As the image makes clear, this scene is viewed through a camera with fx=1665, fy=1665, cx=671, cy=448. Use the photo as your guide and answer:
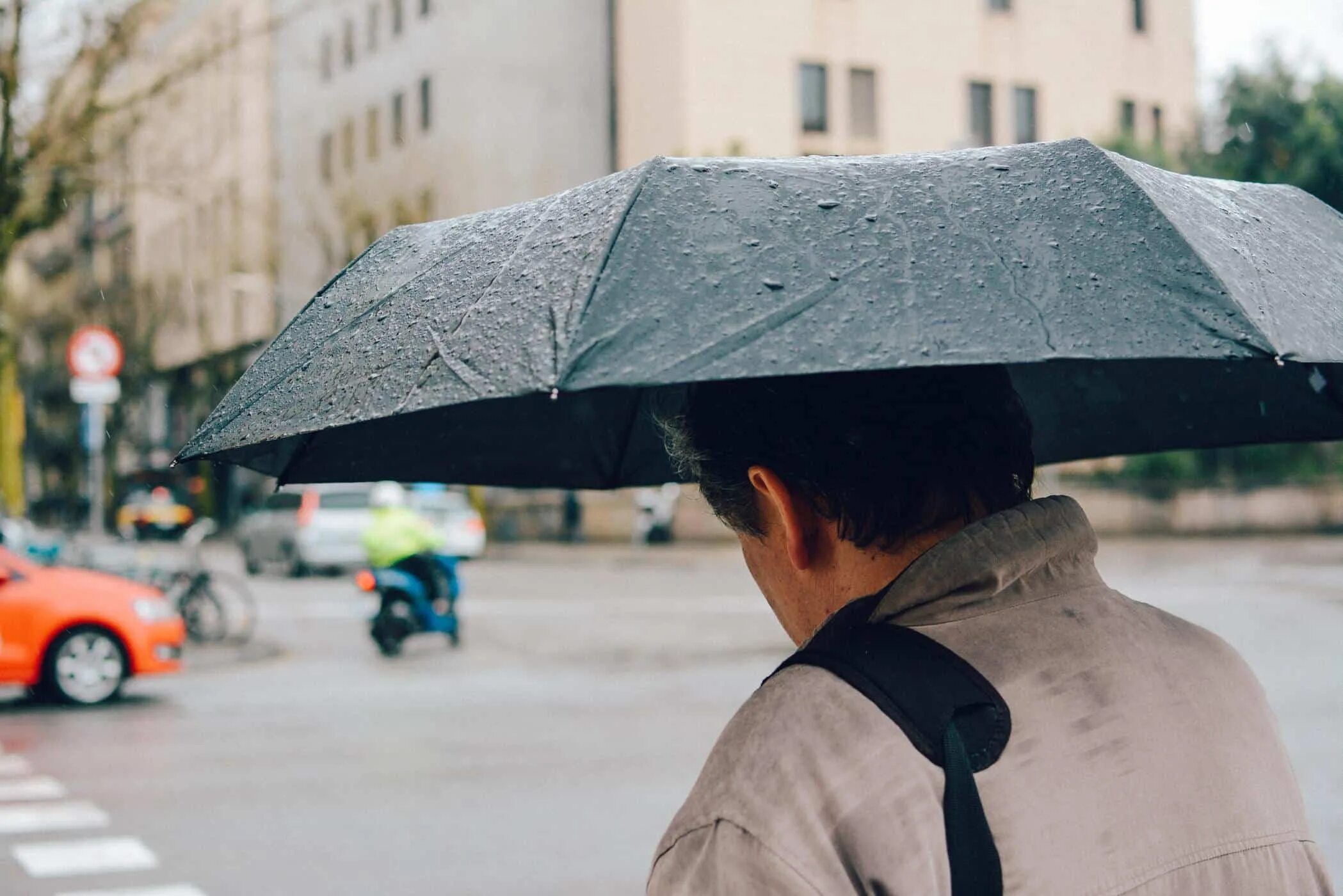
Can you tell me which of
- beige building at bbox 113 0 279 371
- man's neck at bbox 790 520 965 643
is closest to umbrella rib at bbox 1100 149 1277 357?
man's neck at bbox 790 520 965 643

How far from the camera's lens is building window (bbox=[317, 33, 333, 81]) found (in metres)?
48.2

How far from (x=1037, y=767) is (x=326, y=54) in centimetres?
4970

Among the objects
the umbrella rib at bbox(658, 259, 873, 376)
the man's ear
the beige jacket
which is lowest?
the beige jacket

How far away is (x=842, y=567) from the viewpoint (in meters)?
1.73

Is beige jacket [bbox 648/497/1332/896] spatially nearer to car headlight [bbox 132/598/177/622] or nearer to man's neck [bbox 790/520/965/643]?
man's neck [bbox 790/520/965/643]

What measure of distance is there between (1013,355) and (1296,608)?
17048mm

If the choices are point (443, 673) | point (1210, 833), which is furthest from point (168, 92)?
point (1210, 833)

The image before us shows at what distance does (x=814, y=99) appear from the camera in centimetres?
4016

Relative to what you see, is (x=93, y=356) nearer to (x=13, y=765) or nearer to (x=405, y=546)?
(x=405, y=546)

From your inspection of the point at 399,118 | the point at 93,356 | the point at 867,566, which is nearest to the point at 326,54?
the point at 399,118

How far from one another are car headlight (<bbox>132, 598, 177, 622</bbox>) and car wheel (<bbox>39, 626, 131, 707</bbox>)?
25 centimetres

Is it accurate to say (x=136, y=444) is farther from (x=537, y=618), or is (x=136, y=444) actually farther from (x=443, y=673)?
(x=443, y=673)

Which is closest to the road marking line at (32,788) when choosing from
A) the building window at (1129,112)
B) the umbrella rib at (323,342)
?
the umbrella rib at (323,342)

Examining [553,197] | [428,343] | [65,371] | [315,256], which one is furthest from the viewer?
[65,371]
